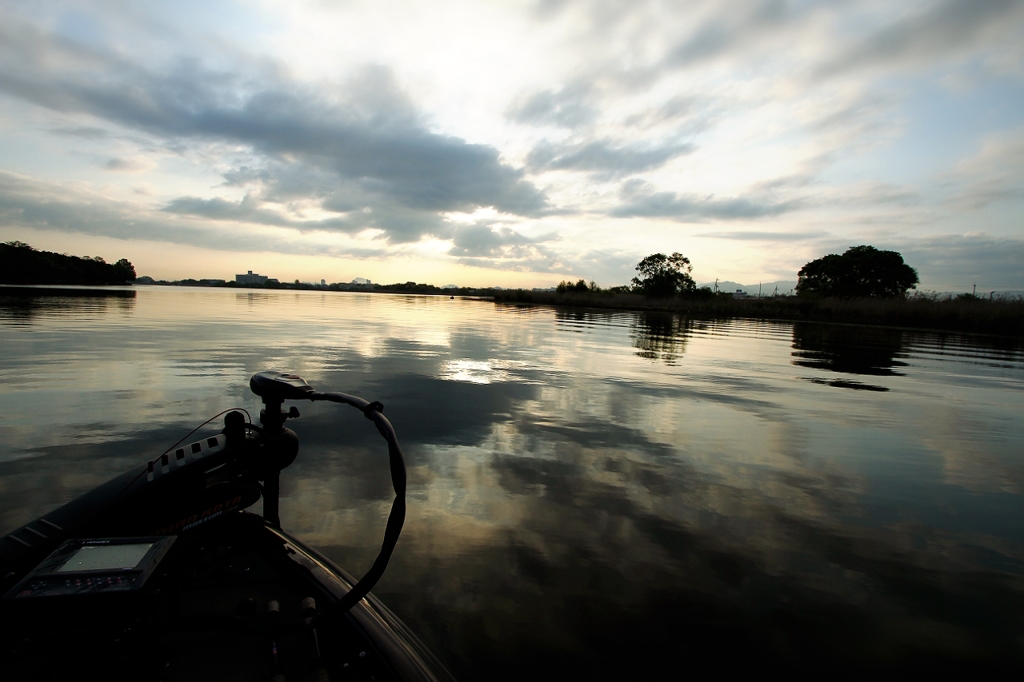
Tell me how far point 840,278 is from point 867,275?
4.21 m

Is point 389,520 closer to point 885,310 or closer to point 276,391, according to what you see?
point 276,391

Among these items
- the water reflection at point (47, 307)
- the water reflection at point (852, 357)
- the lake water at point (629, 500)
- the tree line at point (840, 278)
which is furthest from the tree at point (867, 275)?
the water reflection at point (47, 307)

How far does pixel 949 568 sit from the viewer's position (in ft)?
13.9

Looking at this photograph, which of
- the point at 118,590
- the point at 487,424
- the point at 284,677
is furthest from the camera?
the point at 487,424

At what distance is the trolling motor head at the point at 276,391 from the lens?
8.66 feet

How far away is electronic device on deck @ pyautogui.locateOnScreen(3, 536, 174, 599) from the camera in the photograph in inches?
68.3

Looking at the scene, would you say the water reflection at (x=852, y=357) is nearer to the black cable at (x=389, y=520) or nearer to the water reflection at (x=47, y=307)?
the black cable at (x=389, y=520)

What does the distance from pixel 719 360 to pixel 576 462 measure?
12.2 metres

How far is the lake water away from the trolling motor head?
5.35 ft

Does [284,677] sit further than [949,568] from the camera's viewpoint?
No

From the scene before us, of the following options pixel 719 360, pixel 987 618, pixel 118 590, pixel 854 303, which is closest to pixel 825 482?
pixel 987 618

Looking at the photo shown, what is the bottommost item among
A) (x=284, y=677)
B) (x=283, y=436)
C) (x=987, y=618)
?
(x=987, y=618)

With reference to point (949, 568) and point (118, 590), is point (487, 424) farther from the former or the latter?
point (118, 590)

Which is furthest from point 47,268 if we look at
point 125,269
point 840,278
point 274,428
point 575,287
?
point 840,278
